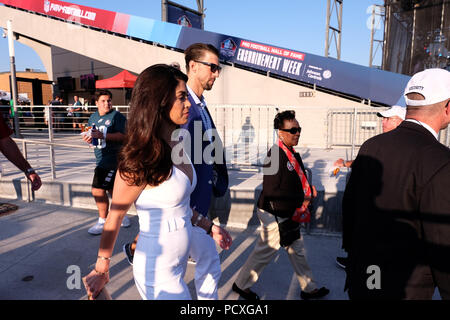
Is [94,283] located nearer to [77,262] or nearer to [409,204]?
[409,204]

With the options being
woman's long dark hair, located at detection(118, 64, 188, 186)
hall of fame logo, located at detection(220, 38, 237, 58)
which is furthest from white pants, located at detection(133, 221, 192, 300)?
hall of fame logo, located at detection(220, 38, 237, 58)

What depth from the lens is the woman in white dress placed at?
168cm

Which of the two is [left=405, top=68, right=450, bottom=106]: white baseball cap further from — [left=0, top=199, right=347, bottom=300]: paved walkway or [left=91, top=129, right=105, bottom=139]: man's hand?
[left=91, top=129, right=105, bottom=139]: man's hand

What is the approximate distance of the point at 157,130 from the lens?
176 centimetres

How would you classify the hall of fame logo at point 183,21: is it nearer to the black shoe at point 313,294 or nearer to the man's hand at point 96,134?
the man's hand at point 96,134

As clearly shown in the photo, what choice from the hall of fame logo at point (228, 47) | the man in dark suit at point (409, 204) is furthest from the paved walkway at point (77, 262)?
the hall of fame logo at point (228, 47)

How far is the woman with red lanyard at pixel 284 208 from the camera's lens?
304 cm

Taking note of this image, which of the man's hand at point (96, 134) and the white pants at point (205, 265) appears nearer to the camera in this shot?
the white pants at point (205, 265)

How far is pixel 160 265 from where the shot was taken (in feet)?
5.74

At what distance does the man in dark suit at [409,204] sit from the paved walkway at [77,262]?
1732 mm

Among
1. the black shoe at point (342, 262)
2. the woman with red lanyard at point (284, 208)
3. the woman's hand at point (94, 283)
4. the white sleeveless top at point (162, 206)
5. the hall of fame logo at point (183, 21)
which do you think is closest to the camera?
the woman's hand at point (94, 283)
